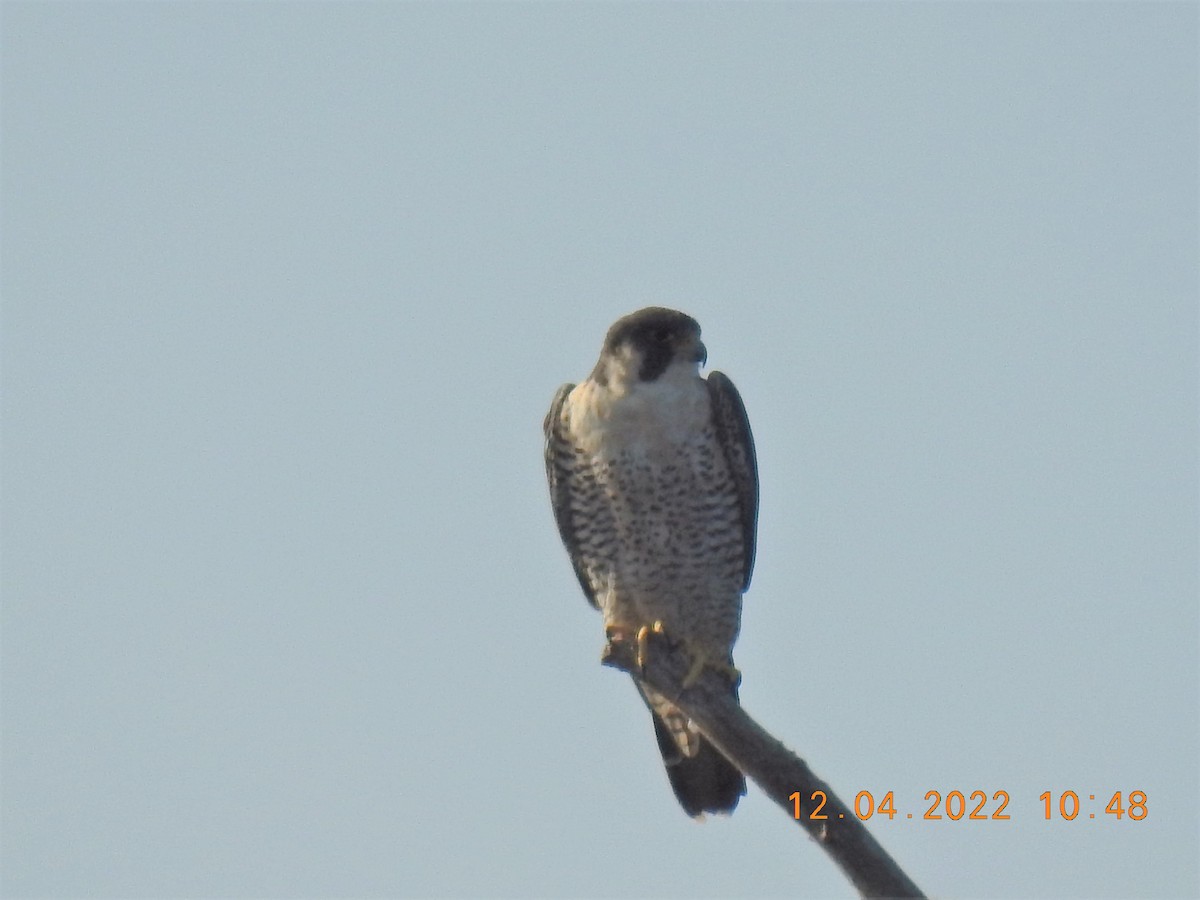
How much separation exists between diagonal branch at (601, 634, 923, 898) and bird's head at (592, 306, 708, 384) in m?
1.69

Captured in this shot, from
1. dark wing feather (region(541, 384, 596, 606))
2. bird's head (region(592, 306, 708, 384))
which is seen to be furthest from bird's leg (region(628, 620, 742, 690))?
bird's head (region(592, 306, 708, 384))

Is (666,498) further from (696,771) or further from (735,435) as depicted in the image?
(696,771)

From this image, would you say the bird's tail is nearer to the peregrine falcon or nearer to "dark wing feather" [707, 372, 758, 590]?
the peregrine falcon

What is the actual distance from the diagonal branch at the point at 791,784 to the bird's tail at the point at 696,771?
109 cm

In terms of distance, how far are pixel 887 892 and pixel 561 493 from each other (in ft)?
11.0

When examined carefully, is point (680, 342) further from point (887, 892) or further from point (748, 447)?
point (887, 892)

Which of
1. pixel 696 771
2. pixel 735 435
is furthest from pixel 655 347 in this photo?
pixel 696 771

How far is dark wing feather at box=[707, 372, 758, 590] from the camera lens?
8.55m

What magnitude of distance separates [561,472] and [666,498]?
2.01ft

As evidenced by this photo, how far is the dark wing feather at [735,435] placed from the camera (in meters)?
8.55

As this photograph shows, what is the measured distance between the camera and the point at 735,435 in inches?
338

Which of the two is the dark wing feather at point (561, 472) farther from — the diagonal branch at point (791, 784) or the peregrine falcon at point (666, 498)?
the diagonal branch at point (791, 784)

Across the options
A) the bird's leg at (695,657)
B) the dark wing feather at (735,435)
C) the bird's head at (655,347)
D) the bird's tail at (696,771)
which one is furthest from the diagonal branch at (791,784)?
the bird's head at (655,347)

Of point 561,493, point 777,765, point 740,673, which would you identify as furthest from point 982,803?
point 561,493
